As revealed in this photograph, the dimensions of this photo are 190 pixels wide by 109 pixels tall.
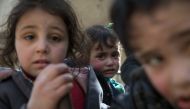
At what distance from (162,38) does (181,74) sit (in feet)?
0.20

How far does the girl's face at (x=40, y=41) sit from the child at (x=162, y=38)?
1.10 ft

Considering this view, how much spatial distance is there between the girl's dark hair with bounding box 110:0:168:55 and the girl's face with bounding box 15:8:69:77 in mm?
317

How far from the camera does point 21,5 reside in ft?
3.83

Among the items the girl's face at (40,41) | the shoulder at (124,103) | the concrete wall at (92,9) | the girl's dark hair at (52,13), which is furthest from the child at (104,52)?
the concrete wall at (92,9)

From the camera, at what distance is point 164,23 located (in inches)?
23.4

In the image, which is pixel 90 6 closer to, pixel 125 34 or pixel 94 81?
pixel 94 81

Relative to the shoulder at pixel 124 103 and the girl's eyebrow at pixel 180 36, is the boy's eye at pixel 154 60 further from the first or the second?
the shoulder at pixel 124 103

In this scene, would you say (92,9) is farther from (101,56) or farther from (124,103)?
(124,103)

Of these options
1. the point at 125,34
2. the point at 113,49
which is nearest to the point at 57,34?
the point at 125,34

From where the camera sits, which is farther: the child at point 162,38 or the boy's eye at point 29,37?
the boy's eye at point 29,37

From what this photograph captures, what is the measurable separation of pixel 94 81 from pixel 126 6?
517 mm

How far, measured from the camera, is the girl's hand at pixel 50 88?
2.73 feet

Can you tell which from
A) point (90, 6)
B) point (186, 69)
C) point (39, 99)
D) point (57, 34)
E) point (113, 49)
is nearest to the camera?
point (186, 69)

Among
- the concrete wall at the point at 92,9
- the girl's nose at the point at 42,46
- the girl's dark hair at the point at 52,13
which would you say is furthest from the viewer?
the concrete wall at the point at 92,9
